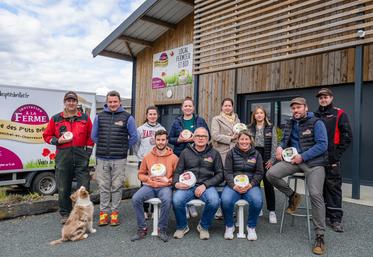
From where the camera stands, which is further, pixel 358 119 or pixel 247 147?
pixel 358 119

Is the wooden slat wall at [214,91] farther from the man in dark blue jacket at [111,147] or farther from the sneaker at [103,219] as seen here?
the sneaker at [103,219]

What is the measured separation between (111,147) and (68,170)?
0.72 meters

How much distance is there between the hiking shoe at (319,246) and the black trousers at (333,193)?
0.86 meters

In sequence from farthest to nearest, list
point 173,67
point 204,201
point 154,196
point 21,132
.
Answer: point 173,67 < point 21,132 < point 154,196 < point 204,201

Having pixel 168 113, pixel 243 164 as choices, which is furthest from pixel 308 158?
pixel 168 113

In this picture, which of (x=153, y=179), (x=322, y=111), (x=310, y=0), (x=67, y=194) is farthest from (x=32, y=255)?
(x=310, y=0)

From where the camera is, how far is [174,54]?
11.8 meters

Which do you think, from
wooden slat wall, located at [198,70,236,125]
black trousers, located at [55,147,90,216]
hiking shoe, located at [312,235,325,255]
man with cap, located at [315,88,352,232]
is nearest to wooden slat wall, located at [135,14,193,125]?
wooden slat wall, located at [198,70,236,125]

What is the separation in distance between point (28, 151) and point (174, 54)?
244 inches

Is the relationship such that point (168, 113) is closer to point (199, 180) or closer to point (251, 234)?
point (199, 180)

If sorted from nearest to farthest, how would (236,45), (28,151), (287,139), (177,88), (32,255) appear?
(32,255)
(287,139)
(28,151)
(236,45)
(177,88)

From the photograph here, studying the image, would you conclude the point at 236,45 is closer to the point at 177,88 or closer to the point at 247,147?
the point at 177,88

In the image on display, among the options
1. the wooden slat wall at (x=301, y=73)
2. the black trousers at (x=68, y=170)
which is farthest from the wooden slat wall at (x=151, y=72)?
the black trousers at (x=68, y=170)

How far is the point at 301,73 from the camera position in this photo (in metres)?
8.16
